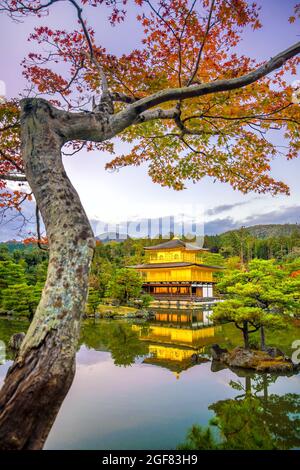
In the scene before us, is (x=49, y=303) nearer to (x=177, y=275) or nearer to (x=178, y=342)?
(x=178, y=342)

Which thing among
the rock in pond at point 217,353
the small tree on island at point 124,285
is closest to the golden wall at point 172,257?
the small tree on island at point 124,285

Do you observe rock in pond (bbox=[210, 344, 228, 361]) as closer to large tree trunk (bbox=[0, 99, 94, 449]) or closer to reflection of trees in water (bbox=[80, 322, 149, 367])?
reflection of trees in water (bbox=[80, 322, 149, 367])

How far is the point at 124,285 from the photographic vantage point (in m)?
18.0

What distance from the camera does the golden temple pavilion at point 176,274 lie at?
2347 centimetres

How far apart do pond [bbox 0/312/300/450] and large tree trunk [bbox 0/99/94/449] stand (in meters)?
2.07

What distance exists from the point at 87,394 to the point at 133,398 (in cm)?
81

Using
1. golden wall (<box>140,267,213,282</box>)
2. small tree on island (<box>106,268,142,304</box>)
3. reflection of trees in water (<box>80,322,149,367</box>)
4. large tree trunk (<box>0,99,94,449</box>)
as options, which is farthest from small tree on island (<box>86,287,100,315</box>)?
large tree trunk (<box>0,99,94,449</box>)

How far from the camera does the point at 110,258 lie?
32.8 meters

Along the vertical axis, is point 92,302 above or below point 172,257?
below

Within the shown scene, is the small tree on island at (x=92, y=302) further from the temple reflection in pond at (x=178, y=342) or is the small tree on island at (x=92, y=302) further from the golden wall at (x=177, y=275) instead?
the golden wall at (x=177, y=275)

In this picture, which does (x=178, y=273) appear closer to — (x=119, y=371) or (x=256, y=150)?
(x=119, y=371)

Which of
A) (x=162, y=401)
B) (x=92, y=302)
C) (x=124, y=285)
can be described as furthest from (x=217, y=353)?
(x=124, y=285)

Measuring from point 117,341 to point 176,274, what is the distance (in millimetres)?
15721

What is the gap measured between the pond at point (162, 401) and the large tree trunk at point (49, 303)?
2067mm
